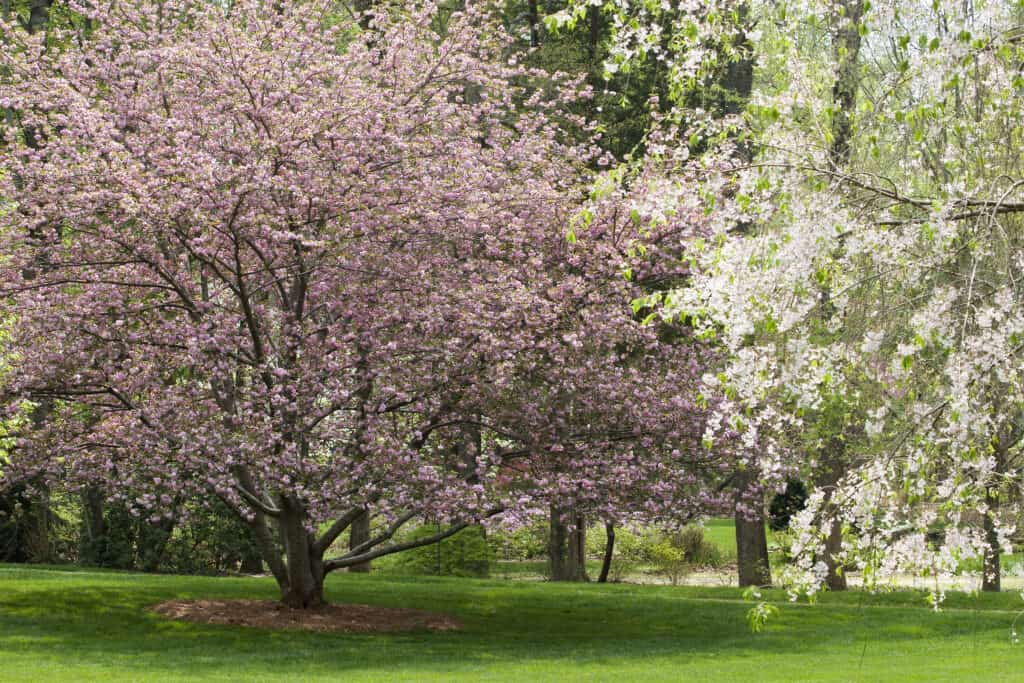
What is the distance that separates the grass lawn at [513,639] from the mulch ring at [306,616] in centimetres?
41

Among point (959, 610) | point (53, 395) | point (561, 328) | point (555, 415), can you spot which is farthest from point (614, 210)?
point (959, 610)

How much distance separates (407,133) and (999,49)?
9352 mm

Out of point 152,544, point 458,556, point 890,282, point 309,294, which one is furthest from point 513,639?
point 152,544

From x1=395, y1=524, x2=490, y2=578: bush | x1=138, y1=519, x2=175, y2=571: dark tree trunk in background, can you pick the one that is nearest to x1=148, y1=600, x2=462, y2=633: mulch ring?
x1=138, y1=519, x2=175, y2=571: dark tree trunk in background

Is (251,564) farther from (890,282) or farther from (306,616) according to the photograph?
(890,282)

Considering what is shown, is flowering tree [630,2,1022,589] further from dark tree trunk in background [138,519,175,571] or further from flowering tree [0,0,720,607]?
dark tree trunk in background [138,519,175,571]

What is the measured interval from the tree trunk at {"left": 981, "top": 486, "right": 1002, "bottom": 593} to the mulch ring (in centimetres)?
738

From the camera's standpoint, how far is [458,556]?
26188mm

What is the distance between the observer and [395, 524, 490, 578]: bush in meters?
26.0

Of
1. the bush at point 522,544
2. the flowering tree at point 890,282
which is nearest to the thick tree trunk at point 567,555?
the bush at point 522,544

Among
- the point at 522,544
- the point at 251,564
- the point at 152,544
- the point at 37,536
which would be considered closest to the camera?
the point at 152,544

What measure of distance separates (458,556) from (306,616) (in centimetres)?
992

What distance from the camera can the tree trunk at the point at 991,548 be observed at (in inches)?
310

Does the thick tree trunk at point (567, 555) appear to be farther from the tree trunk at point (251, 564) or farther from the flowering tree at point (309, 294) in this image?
the flowering tree at point (309, 294)
